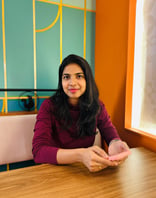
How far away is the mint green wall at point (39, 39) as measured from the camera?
1.55 meters

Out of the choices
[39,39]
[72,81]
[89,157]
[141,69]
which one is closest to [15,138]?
[72,81]

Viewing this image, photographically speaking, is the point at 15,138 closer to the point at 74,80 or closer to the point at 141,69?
the point at 74,80

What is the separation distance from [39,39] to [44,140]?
3.63 ft

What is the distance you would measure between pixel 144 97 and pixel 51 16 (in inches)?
47.4

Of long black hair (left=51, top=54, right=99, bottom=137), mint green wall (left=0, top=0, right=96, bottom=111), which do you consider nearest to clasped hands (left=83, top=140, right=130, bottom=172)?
long black hair (left=51, top=54, right=99, bottom=137)

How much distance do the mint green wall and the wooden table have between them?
3.24 ft

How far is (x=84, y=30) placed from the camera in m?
1.87

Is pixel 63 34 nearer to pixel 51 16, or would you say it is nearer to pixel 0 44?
pixel 51 16

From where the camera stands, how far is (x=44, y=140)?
38.0 inches

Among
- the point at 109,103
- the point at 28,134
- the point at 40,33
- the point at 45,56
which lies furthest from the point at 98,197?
the point at 40,33

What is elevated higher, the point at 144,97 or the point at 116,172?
the point at 144,97

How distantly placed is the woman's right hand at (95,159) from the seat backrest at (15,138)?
0.75 m

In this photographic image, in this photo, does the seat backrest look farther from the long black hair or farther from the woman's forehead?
the woman's forehead

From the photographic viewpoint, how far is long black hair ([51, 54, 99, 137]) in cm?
111
